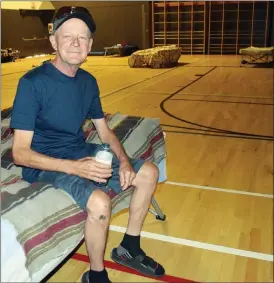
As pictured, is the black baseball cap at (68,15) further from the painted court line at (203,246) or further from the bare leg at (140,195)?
the painted court line at (203,246)

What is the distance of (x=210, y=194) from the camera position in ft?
7.84

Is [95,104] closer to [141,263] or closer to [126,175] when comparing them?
[126,175]

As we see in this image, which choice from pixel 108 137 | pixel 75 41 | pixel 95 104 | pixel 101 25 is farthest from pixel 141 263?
pixel 101 25

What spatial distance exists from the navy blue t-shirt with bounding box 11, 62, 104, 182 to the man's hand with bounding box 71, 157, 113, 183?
22cm

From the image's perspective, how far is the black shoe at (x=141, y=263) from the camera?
5.30 ft

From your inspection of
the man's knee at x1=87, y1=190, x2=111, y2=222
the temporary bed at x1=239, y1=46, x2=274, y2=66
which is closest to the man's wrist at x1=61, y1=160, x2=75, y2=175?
the man's knee at x1=87, y1=190, x2=111, y2=222

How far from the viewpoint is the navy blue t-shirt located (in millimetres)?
1397

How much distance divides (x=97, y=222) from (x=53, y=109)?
1.67 ft

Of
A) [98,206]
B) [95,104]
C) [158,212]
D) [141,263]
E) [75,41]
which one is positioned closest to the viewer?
[98,206]

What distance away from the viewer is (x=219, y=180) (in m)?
2.60

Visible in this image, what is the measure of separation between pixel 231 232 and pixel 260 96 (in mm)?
4035

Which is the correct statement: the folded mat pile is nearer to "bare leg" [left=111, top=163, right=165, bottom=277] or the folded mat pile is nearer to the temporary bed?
the temporary bed

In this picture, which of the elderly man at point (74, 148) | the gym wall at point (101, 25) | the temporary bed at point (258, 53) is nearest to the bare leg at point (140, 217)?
the elderly man at point (74, 148)

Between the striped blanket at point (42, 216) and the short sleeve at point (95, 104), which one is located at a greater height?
the short sleeve at point (95, 104)
